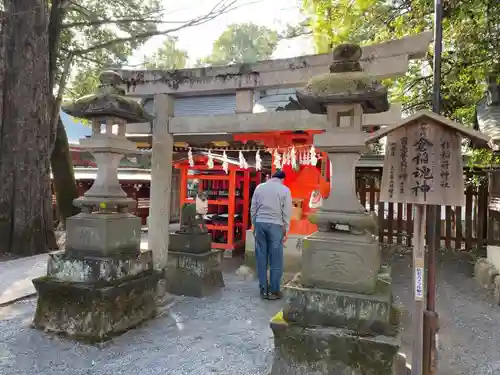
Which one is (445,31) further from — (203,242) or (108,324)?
(108,324)

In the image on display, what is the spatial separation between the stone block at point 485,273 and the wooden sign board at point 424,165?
4614 millimetres

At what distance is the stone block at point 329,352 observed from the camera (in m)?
3.07

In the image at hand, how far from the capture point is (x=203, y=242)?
6125 millimetres

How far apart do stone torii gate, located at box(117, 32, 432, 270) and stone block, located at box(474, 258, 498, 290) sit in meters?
3.43

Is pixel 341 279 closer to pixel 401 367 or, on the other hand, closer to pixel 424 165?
pixel 401 367

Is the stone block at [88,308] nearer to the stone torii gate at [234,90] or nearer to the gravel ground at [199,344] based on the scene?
the gravel ground at [199,344]

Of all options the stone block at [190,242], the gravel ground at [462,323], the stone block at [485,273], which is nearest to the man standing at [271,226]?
the stone block at [190,242]

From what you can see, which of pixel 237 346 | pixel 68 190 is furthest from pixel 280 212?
pixel 68 190

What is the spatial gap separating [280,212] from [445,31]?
501 centimetres

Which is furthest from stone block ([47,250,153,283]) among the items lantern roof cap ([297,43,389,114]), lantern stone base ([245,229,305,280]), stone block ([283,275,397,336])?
lantern stone base ([245,229,305,280])

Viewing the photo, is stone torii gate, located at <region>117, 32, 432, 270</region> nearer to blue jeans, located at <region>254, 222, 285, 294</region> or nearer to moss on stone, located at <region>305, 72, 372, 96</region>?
blue jeans, located at <region>254, 222, 285, 294</region>

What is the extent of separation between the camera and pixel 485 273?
22.2ft

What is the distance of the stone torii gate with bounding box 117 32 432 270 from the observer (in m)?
5.19

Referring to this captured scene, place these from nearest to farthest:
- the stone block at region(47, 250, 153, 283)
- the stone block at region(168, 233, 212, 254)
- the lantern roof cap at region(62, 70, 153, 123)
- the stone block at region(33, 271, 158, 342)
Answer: the stone block at region(33, 271, 158, 342) < the stone block at region(47, 250, 153, 283) < the lantern roof cap at region(62, 70, 153, 123) < the stone block at region(168, 233, 212, 254)
